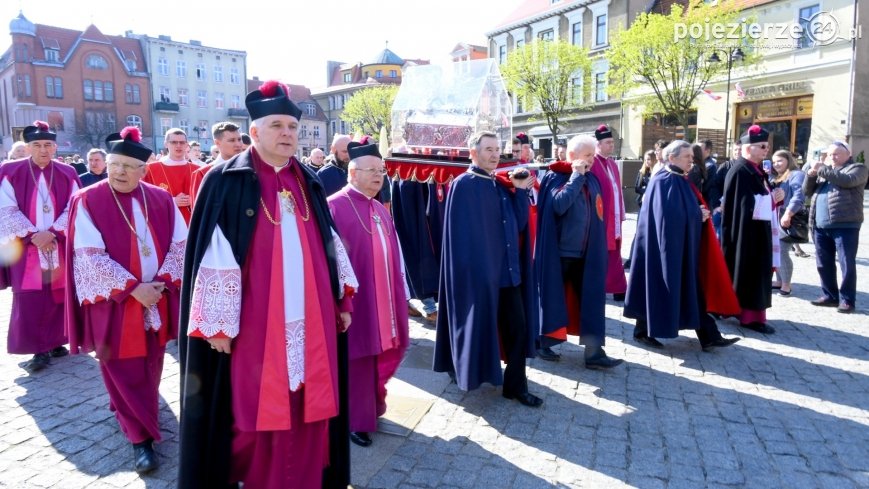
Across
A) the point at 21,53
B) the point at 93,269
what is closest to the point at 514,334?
the point at 93,269

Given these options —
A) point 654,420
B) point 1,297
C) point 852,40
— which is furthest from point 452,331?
point 852,40

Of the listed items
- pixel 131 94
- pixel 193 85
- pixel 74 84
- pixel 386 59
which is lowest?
pixel 131 94

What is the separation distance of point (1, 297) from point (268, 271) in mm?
8013

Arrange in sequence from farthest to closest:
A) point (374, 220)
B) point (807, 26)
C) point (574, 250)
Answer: point (807, 26) < point (574, 250) < point (374, 220)

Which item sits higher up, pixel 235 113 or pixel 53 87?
pixel 53 87

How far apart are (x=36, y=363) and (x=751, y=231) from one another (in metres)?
7.04

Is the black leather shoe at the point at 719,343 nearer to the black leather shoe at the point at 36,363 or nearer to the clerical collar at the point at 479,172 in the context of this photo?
the clerical collar at the point at 479,172

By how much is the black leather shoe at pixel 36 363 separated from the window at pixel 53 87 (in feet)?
187

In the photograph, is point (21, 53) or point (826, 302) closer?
point (826, 302)

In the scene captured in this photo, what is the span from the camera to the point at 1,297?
335 inches

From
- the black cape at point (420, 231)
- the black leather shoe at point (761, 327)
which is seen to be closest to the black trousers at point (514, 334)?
the black cape at point (420, 231)

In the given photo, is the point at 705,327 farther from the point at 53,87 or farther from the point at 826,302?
the point at 53,87

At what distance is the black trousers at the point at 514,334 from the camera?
4328 millimetres

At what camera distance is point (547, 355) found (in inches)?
213
